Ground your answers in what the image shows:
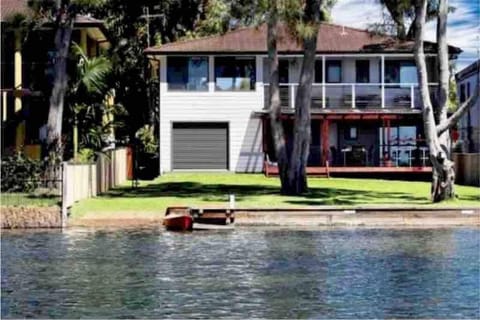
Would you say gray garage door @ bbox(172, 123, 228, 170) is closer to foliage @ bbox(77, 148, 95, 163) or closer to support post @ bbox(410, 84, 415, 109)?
support post @ bbox(410, 84, 415, 109)

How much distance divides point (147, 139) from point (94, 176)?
1743 cm

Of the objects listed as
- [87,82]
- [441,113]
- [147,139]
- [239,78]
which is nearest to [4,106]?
[87,82]

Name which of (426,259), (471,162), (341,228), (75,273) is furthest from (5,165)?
(471,162)

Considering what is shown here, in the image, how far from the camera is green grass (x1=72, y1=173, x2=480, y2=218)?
31359mm

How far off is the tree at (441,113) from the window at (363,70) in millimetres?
14709

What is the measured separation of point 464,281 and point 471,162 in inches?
1058

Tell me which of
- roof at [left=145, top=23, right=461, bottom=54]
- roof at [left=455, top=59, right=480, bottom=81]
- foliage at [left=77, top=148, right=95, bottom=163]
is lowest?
foliage at [left=77, top=148, right=95, bottom=163]

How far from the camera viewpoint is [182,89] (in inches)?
1922

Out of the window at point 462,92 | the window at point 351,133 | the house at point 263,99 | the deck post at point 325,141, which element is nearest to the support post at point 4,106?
the house at point 263,99

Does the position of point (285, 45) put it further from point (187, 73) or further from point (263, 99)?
point (187, 73)

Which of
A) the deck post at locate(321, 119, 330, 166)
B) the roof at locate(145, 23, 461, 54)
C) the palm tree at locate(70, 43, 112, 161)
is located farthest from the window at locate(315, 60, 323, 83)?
the palm tree at locate(70, 43, 112, 161)

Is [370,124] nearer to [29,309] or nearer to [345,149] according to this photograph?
[345,149]

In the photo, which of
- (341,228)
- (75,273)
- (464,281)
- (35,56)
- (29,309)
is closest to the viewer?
(29,309)

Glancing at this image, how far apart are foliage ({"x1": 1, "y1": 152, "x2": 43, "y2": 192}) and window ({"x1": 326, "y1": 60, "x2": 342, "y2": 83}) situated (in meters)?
20.7
